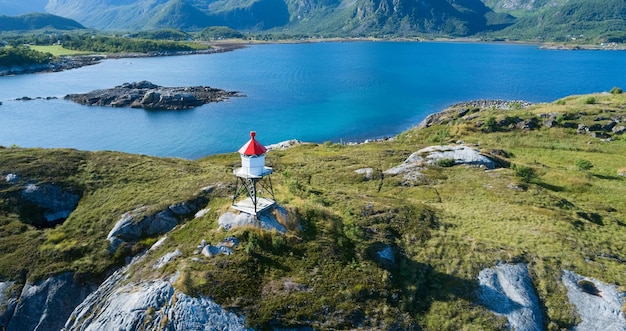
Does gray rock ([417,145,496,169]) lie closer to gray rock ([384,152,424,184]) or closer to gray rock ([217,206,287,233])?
gray rock ([384,152,424,184])

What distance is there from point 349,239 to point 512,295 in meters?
12.5

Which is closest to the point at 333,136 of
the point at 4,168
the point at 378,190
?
the point at 378,190

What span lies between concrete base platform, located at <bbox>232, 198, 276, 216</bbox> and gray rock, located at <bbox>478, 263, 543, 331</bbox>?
56.1ft

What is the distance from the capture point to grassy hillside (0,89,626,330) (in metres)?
24.7

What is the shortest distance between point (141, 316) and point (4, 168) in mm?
29025

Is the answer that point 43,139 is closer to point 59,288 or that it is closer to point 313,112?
point 313,112

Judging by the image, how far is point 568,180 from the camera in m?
58.6

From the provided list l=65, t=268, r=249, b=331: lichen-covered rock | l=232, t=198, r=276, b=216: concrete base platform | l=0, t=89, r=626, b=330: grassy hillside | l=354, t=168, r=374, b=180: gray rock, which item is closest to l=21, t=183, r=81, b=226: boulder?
l=0, t=89, r=626, b=330: grassy hillside

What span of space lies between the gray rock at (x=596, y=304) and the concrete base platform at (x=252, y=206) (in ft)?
76.4

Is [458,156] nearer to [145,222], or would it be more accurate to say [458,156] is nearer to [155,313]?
[145,222]

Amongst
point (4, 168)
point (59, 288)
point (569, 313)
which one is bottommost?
point (569, 313)

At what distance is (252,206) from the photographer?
95.2 feet

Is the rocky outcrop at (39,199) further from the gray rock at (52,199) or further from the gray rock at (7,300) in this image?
the gray rock at (7,300)

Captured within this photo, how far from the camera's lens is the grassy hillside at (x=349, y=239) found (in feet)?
81.1
